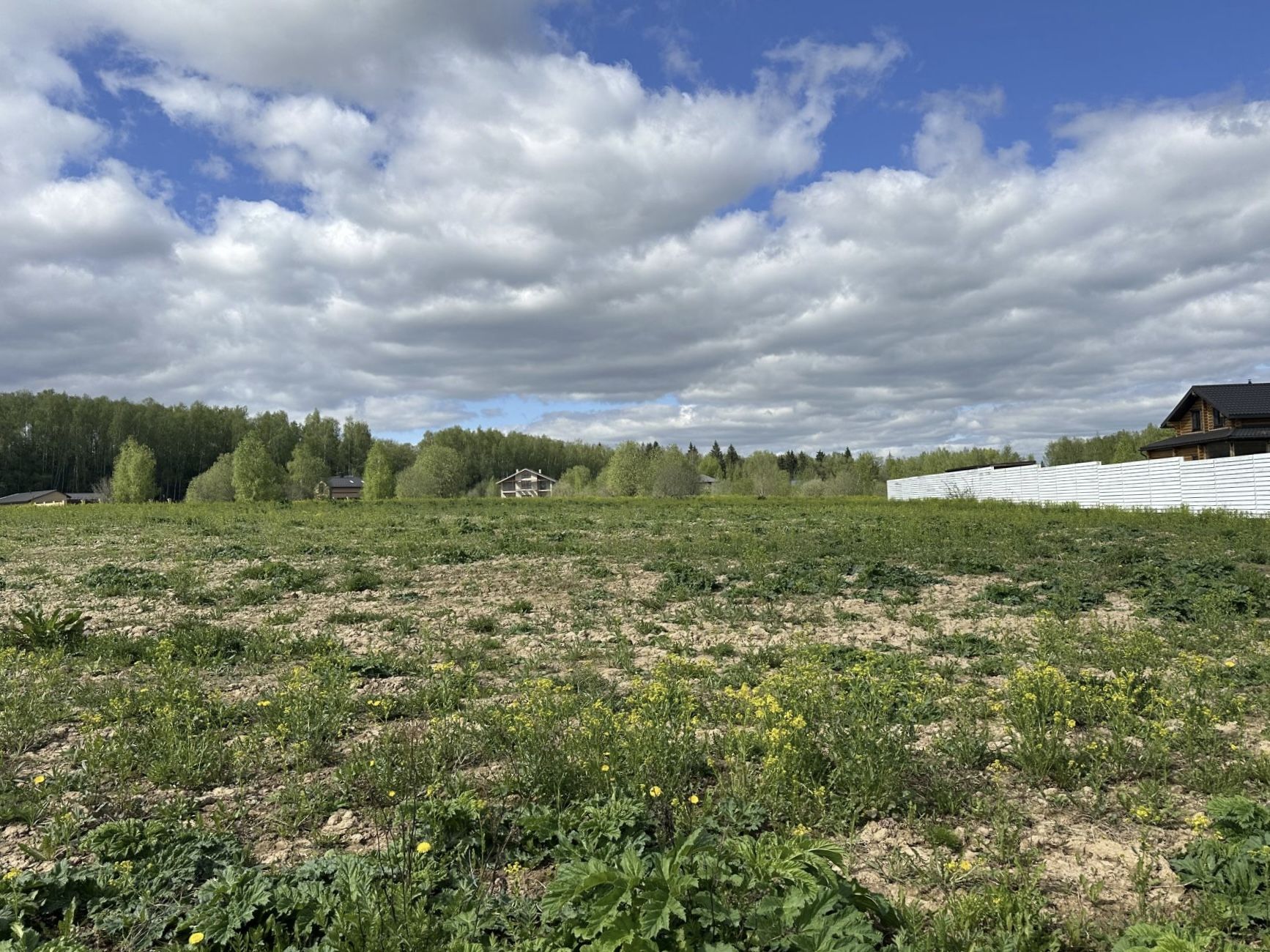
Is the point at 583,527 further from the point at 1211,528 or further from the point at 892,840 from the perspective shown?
the point at 892,840

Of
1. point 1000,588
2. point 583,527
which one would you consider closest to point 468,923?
point 1000,588

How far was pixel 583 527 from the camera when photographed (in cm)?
2492

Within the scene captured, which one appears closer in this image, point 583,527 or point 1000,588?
point 1000,588

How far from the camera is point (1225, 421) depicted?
37.8 m

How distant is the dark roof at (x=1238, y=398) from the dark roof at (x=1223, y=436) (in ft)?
3.10

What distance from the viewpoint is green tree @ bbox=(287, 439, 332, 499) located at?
3418 inches

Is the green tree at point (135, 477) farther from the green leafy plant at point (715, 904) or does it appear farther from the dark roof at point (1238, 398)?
the dark roof at point (1238, 398)

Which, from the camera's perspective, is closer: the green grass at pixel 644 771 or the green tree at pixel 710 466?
the green grass at pixel 644 771

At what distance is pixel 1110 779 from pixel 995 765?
3.08 feet

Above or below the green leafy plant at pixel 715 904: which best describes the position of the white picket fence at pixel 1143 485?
above

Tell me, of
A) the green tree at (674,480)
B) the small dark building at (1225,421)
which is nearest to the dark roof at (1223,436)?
the small dark building at (1225,421)

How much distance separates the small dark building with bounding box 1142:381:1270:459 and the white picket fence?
7.01 metres

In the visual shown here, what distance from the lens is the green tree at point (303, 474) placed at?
86812mm

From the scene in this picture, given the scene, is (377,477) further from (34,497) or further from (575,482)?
(34,497)
